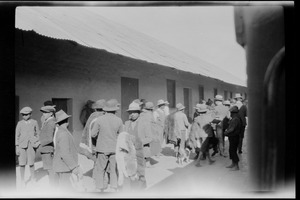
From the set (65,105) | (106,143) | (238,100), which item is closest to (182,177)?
(106,143)

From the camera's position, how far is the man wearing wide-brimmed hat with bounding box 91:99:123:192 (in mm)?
4422

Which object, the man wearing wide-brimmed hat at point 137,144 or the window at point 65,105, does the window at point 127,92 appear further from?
the man wearing wide-brimmed hat at point 137,144

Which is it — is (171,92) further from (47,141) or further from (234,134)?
(47,141)

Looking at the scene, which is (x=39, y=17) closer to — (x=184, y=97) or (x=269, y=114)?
(x=269, y=114)

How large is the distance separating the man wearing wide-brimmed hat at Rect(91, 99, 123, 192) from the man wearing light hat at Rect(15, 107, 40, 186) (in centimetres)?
116

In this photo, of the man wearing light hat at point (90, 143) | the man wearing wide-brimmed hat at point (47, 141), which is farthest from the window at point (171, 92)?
the man wearing wide-brimmed hat at point (47, 141)

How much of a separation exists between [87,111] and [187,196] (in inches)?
205

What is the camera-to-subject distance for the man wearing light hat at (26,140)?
4.81 meters

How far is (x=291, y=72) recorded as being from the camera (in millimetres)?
2172

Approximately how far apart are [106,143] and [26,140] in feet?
4.86

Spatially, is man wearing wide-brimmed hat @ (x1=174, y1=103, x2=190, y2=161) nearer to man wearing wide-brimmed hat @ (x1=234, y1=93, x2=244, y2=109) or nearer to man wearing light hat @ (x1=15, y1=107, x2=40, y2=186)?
man wearing wide-brimmed hat @ (x1=234, y1=93, x2=244, y2=109)

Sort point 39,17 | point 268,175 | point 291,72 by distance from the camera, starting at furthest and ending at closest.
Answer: point 39,17 → point 291,72 → point 268,175

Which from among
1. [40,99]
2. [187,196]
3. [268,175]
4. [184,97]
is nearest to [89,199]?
[187,196]

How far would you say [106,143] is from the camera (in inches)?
174
